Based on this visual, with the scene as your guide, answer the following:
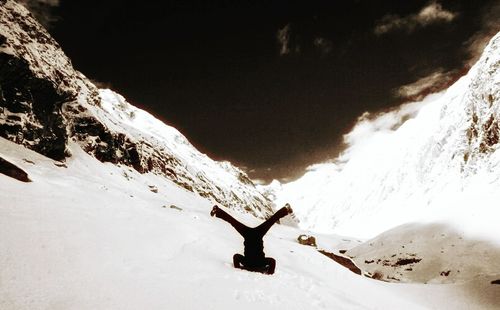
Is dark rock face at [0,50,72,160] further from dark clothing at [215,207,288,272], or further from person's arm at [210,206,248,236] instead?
person's arm at [210,206,248,236]

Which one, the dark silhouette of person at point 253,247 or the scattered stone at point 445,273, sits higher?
the scattered stone at point 445,273

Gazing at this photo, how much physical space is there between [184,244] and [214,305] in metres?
4.23

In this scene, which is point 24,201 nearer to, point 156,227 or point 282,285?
point 156,227

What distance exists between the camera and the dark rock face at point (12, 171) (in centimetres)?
1241

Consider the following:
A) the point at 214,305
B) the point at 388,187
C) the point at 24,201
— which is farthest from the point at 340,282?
the point at 388,187

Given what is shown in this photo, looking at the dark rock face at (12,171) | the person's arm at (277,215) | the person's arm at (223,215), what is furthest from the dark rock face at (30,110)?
the person's arm at (277,215)

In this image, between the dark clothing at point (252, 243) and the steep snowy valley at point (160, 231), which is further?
the dark clothing at point (252, 243)

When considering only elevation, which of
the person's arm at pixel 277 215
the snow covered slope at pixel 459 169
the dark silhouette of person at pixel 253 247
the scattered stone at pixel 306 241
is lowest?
the dark silhouette of person at pixel 253 247

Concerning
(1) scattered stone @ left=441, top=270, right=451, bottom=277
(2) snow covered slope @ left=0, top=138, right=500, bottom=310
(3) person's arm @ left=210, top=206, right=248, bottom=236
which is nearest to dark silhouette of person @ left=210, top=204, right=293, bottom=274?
(3) person's arm @ left=210, top=206, right=248, bottom=236

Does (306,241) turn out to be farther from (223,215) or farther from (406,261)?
(223,215)

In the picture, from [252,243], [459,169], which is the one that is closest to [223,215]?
[252,243]

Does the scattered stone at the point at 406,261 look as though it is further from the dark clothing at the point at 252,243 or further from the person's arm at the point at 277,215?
the person's arm at the point at 277,215

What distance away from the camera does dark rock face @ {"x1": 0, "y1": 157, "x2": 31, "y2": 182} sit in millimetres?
12406

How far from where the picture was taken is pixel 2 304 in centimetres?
350
